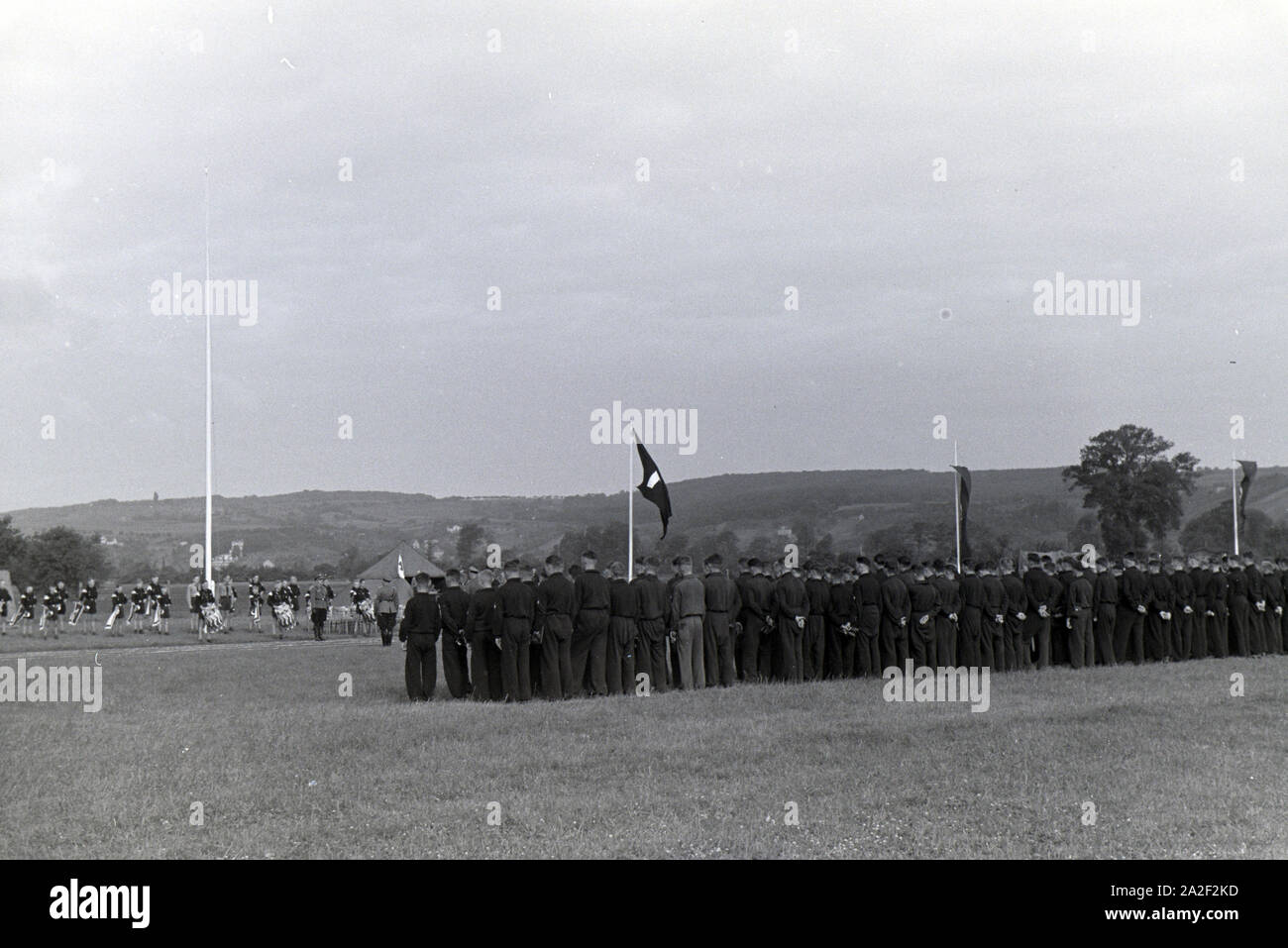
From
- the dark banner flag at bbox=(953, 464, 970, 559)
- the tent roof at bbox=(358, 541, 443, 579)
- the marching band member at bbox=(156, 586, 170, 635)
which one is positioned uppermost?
the dark banner flag at bbox=(953, 464, 970, 559)

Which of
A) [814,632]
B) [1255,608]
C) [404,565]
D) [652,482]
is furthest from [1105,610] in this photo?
[404,565]

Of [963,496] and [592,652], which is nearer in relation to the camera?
[592,652]

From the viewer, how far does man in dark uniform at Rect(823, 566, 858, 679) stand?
18.5 meters

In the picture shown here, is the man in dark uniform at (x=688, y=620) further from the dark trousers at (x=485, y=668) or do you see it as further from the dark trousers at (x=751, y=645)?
the dark trousers at (x=485, y=668)

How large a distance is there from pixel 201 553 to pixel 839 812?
37.4 meters

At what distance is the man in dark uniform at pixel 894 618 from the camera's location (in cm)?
1845

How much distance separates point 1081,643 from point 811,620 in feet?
16.5

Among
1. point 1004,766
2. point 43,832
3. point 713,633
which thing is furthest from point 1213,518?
point 43,832

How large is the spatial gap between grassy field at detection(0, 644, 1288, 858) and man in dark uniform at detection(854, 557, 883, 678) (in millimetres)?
2121

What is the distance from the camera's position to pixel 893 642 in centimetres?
1858

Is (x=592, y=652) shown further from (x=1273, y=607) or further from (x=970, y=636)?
(x=1273, y=607)

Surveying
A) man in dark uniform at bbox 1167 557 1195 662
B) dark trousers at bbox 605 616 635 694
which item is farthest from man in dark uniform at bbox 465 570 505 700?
man in dark uniform at bbox 1167 557 1195 662

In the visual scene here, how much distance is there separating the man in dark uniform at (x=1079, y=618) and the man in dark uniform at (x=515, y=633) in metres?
9.53

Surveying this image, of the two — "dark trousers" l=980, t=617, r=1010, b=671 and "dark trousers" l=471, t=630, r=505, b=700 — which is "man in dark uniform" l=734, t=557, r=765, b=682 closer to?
"dark trousers" l=471, t=630, r=505, b=700
